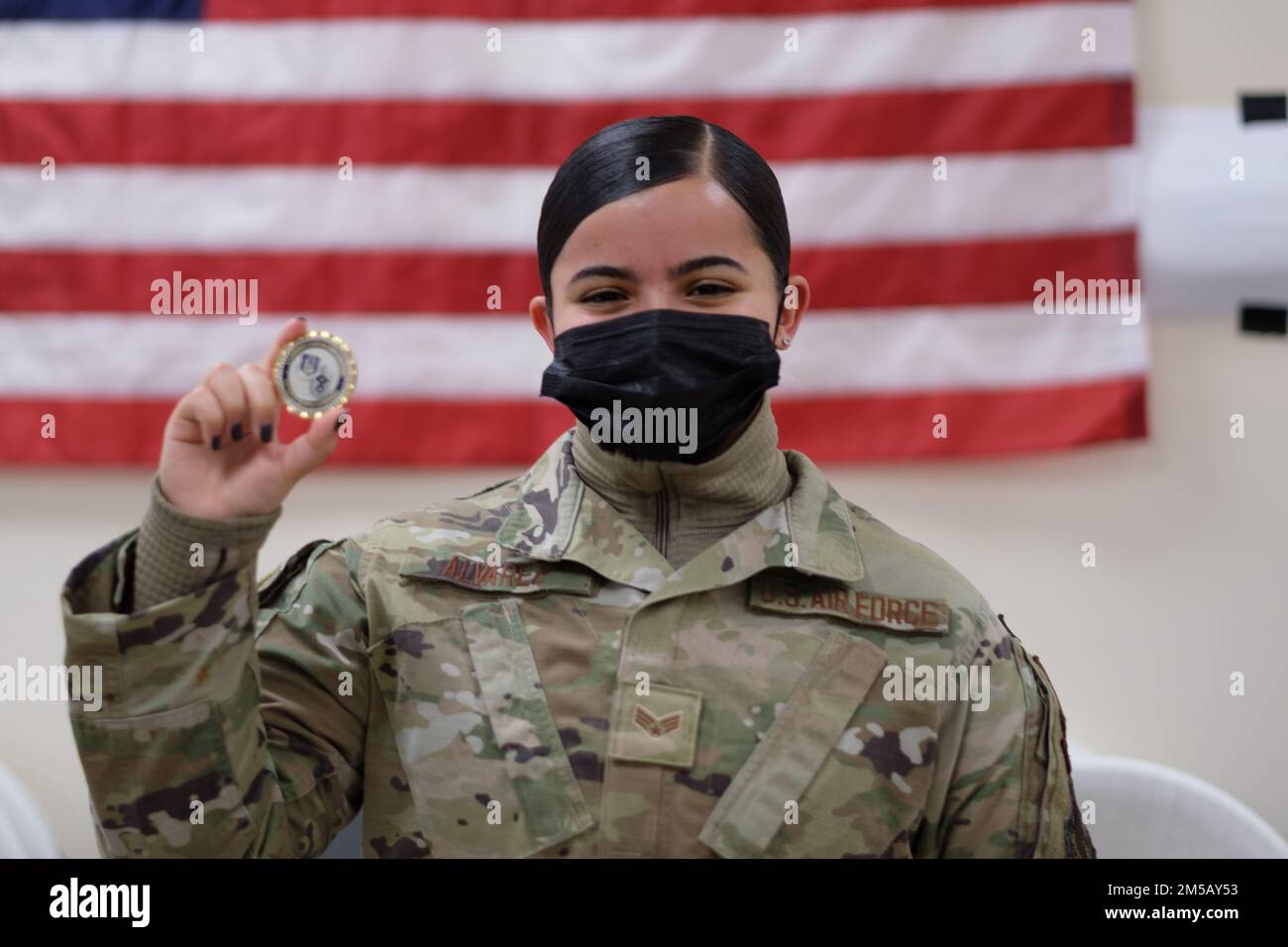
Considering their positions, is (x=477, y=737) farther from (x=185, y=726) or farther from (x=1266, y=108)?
(x=1266, y=108)

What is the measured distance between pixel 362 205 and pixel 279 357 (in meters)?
1.19

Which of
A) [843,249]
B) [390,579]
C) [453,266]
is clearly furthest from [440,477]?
[390,579]

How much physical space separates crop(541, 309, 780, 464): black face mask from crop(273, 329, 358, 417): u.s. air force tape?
0.17 m

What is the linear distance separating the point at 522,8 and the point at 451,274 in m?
0.46

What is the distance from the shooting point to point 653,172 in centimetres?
102

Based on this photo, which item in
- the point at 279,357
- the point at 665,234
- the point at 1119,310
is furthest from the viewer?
the point at 1119,310

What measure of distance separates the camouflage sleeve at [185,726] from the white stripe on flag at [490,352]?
3.56 ft

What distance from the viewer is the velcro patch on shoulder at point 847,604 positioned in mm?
1055

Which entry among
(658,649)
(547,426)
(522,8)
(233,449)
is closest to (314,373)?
(233,449)

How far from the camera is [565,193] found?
1053 mm

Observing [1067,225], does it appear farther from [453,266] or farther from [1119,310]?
[453,266]

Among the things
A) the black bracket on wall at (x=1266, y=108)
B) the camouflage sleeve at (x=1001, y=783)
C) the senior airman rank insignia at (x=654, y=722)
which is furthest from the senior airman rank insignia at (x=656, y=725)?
the black bracket on wall at (x=1266, y=108)

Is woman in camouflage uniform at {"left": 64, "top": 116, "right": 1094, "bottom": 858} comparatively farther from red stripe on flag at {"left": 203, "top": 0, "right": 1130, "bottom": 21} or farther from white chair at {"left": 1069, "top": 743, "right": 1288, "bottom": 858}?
red stripe on flag at {"left": 203, "top": 0, "right": 1130, "bottom": 21}

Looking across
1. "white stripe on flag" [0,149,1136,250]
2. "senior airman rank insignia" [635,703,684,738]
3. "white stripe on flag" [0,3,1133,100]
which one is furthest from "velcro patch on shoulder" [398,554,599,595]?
"white stripe on flag" [0,3,1133,100]
